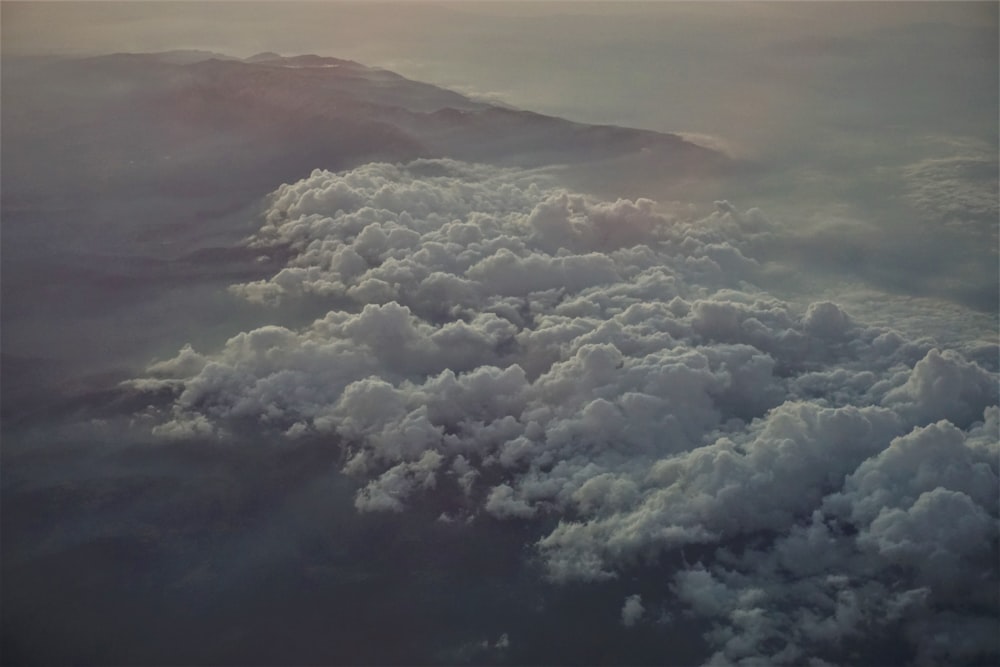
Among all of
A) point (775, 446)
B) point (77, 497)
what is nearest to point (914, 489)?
point (775, 446)

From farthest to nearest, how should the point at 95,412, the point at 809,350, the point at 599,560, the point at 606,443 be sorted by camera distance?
the point at 809,350, the point at 95,412, the point at 606,443, the point at 599,560

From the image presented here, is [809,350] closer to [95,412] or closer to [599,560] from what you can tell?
[599,560]

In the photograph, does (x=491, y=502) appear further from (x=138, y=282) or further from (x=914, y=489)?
(x=138, y=282)

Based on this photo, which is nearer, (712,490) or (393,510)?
(712,490)

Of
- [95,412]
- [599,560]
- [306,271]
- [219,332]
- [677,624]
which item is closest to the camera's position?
[677,624]

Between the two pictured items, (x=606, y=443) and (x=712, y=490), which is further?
(x=606, y=443)

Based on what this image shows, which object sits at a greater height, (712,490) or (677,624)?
(712,490)

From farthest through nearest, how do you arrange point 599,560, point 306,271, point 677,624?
point 306,271, point 599,560, point 677,624

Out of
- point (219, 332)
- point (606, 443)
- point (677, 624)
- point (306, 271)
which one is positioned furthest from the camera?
point (306, 271)

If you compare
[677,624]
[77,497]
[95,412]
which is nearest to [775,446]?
[677,624]
